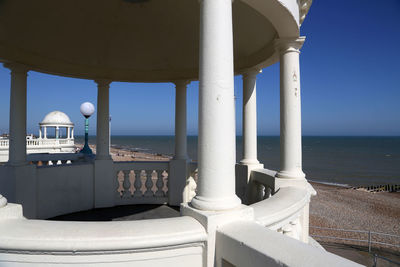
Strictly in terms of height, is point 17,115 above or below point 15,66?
below

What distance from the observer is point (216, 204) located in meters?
4.07

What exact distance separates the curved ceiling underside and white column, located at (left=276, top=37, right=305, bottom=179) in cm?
90

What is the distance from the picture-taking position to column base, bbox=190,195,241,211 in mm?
4055

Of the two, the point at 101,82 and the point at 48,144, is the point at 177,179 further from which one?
the point at 48,144

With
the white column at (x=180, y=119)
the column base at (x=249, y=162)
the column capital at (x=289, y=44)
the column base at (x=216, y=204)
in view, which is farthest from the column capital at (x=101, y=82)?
the column base at (x=216, y=204)

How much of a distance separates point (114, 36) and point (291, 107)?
671 centimetres

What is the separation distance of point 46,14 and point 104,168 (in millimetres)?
6207

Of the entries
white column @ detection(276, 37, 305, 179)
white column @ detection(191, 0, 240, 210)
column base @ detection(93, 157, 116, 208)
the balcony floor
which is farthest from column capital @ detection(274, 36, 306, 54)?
column base @ detection(93, 157, 116, 208)

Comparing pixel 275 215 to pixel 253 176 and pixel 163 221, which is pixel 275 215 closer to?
pixel 163 221

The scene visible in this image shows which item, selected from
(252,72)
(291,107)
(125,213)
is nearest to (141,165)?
(125,213)

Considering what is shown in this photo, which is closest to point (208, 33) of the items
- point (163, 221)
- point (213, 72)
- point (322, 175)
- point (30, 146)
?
point (213, 72)

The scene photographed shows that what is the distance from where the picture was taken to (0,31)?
764 cm

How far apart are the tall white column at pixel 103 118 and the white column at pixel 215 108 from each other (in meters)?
7.98

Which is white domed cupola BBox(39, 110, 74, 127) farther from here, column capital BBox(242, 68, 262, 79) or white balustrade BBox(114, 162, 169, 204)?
column capital BBox(242, 68, 262, 79)
